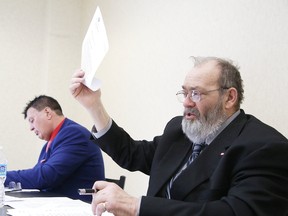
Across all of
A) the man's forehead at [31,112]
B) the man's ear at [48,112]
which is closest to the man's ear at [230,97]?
the man's ear at [48,112]

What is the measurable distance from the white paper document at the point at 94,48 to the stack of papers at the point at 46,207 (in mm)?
545

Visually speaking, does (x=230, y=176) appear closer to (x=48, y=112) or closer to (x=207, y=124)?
(x=207, y=124)

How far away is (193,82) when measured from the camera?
175cm

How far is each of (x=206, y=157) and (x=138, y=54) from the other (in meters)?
2.00

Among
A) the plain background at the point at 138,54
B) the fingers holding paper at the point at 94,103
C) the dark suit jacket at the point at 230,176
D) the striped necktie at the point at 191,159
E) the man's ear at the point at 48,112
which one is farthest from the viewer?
the man's ear at the point at 48,112

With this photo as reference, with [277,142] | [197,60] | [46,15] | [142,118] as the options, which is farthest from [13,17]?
[277,142]

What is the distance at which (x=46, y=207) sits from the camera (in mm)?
1853

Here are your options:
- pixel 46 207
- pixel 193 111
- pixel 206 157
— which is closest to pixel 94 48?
pixel 193 111

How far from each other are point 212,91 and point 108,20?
2.50m

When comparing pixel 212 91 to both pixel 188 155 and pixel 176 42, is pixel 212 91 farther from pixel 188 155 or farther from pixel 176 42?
pixel 176 42

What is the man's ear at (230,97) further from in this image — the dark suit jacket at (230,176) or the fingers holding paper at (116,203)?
the fingers holding paper at (116,203)

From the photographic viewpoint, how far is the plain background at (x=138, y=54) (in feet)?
7.09

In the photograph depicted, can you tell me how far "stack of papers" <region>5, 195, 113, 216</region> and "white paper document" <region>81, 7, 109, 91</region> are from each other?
0.55 meters

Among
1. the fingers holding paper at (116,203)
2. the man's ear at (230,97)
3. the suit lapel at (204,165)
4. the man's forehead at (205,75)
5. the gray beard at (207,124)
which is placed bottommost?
the fingers holding paper at (116,203)
